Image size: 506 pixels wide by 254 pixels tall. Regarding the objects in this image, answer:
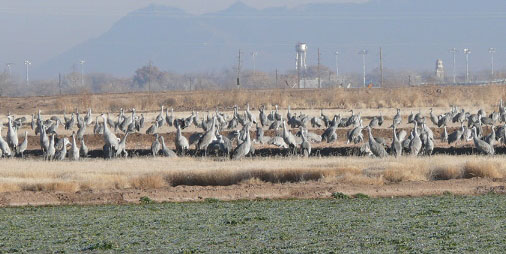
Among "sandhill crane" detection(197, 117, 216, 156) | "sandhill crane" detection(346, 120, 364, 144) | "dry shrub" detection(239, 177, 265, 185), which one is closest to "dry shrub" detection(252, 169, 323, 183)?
"dry shrub" detection(239, 177, 265, 185)

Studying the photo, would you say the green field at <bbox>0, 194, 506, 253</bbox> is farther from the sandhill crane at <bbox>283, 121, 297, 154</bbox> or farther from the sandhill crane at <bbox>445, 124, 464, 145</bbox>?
the sandhill crane at <bbox>445, 124, 464, 145</bbox>

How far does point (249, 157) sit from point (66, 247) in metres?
18.4

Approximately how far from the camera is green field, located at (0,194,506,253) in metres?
16.8

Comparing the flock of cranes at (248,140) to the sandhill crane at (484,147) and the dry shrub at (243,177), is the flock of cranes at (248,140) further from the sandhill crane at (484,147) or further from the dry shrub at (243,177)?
the dry shrub at (243,177)

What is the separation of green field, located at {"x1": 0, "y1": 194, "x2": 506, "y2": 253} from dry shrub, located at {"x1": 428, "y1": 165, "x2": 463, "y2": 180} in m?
3.77

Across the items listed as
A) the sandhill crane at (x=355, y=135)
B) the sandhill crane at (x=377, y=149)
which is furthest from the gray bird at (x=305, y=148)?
the sandhill crane at (x=355, y=135)

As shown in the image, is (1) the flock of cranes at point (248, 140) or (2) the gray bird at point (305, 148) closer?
(1) the flock of cranes at point (248, 140)

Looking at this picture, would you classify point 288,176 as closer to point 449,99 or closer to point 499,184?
point 499,184

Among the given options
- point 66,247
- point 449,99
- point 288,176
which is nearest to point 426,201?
point 288,176

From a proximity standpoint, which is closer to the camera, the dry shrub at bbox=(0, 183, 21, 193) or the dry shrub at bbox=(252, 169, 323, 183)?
the dry shrub at bbox=(0, 183, 21, 193)

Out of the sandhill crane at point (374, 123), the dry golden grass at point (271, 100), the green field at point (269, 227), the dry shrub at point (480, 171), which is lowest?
the green field at point (269, 227)

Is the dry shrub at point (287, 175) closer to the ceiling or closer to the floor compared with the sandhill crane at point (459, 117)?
closer to the floor

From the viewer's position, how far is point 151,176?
92.7 feet

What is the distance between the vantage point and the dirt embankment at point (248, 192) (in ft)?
82.4
